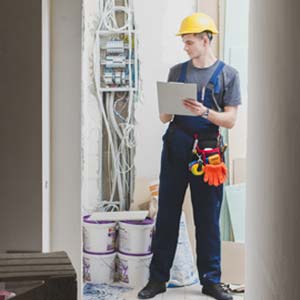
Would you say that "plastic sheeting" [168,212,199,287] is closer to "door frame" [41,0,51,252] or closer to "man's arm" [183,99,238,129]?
"man's arm" [183,99,238,129]

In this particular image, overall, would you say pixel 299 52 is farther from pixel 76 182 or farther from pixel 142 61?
pixel 142 61

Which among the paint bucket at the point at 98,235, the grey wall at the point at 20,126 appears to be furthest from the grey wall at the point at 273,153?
the paint bucket at the point at 98,235

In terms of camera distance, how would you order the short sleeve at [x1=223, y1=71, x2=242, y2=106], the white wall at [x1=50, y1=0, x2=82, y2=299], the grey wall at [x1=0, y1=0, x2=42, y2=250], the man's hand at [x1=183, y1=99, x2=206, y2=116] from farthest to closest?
the short sleeve at [x1=223, y1=71, x2=242, y2=106]
the man's hand at [x1=183, y1=99, x2=206, y2=116]
the white wall at [x1=50, y1=0, x2=82, y2=299]
the grey wall at [x1=0, y1=0, x2=42, y2=250]

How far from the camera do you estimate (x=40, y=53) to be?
7.67 ft

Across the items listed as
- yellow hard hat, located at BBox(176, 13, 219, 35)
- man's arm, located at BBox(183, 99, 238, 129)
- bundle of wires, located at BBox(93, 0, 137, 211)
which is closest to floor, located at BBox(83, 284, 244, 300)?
bundle of wires, located at BBox(93, 0, 137, 211)

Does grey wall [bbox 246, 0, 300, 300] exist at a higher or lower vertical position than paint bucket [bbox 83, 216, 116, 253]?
higher

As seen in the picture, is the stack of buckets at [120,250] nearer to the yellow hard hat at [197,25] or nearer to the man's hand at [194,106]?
the man's hand at [194,106]

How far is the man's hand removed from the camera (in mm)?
3439

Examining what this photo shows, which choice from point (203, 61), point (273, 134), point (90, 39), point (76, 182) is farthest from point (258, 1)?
point (90, 39)

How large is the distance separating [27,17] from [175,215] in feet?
5.69

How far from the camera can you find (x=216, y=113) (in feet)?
11.5

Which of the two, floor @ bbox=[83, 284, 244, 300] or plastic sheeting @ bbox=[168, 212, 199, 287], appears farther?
plastic sheeting @ bbox=[168, 212, 199, 287]

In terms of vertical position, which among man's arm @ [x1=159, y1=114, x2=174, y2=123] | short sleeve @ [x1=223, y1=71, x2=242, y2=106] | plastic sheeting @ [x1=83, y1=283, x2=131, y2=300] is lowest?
plastic sheeting @ [x1=83, y1=283, x2=131, y2=300]

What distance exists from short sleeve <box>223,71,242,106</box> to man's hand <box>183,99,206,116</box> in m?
0.18
